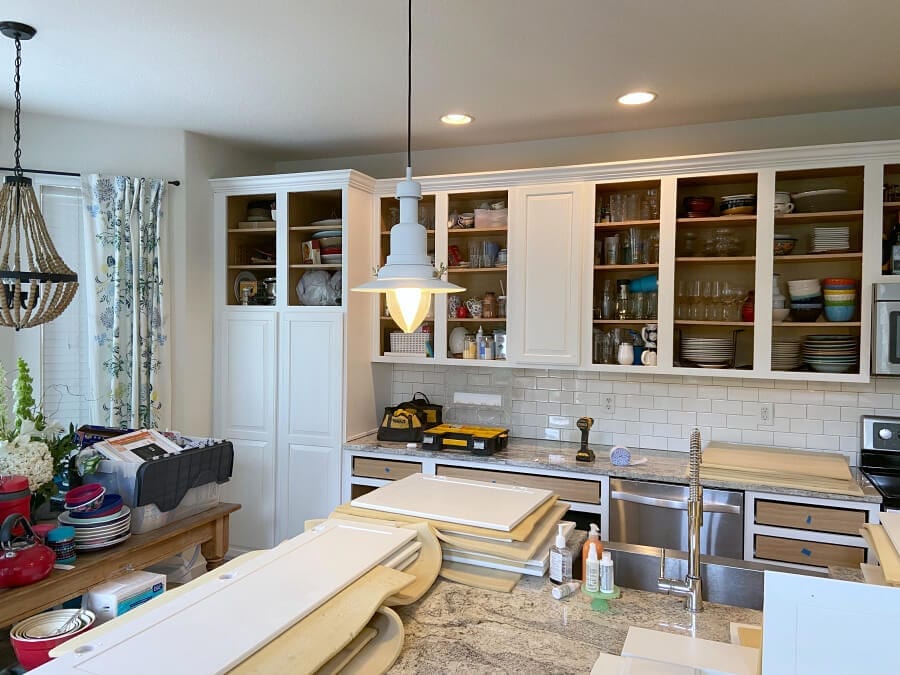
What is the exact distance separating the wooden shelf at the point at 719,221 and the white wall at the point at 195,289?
2797mm

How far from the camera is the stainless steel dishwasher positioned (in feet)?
9.82

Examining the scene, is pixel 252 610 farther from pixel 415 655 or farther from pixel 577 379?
pixel 577 379

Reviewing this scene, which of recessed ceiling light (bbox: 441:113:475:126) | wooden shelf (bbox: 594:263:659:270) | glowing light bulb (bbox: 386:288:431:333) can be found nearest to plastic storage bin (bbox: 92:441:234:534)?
glowing light bulb (bbox: 386:288:431:333)

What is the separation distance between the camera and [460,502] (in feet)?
6.16

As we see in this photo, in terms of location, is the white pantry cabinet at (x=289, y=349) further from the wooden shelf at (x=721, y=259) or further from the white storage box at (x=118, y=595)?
the wooden shelf at (x=721, y=259)

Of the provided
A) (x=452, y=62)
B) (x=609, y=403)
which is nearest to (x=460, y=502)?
(x=452, y=62)

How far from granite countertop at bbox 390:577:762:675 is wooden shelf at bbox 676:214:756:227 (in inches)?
90.1

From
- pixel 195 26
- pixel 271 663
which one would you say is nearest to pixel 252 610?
pixel 271 663

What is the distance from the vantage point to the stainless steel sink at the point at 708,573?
173 cm

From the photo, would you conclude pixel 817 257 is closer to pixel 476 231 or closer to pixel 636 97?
pixel 636 97

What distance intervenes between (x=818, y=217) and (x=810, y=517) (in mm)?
1457

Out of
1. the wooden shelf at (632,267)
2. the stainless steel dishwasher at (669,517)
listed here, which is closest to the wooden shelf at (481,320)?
the wooden shelf at (632,267)

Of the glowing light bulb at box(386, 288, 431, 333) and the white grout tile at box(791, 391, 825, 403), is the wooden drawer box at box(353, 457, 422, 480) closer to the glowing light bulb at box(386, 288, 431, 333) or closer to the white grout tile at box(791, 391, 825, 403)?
the glowing light bulb at box(386, 288, 431, 333)

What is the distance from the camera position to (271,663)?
40.6 inches
